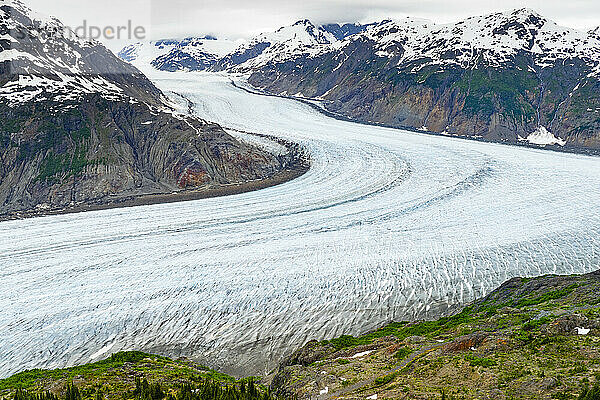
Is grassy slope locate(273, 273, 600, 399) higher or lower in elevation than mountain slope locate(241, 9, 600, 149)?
lower

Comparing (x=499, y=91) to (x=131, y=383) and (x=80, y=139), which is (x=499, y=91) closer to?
(x=80, y=139)

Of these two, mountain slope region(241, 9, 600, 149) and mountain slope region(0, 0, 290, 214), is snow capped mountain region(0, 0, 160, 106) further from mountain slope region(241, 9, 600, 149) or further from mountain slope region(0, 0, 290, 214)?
mountain slope region(241, 9, 600, 149)

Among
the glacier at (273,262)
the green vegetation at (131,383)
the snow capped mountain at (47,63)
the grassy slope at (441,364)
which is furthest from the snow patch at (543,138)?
the green vegetation at (131,383)

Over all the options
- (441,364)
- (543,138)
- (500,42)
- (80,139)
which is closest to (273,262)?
(441,364)

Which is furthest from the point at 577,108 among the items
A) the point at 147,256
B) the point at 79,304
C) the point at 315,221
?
the point at 79,304

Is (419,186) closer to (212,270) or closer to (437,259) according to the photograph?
(437,259)

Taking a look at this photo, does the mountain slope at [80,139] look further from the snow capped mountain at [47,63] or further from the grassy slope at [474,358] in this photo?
the grassy slope at [474,358]

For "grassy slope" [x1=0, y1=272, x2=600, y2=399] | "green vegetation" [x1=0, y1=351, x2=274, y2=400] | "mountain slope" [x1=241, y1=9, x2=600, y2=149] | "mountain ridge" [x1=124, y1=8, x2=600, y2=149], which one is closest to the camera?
"grassy slope" [x1=0, y1=272, x2=600, y2=399]

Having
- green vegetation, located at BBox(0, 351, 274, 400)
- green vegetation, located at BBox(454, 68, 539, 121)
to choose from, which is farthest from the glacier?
green vegetation, located at BBox(454, 68, 539, 121)
